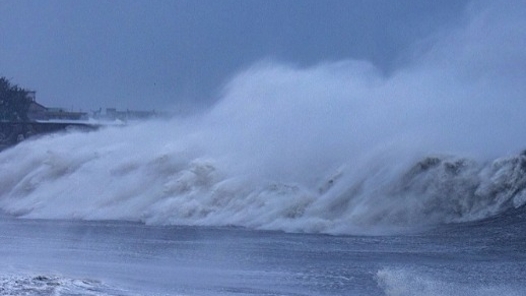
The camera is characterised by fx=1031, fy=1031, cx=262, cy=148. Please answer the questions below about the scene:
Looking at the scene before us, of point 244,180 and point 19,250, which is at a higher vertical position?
point 244,180

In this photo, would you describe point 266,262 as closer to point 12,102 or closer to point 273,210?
point 273,210

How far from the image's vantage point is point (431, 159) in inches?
955

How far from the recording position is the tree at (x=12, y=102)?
7775 centimetres

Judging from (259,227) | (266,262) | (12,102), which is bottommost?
(266,262)

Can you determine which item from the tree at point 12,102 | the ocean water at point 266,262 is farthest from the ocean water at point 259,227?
the tree at point 12,102

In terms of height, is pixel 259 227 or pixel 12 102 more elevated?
pixel 12 102

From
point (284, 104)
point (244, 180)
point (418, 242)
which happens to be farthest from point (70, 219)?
point (418, 242)

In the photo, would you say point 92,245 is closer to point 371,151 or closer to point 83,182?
point 371,151

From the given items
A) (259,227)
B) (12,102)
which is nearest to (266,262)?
(259,227)

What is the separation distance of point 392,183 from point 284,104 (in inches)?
369

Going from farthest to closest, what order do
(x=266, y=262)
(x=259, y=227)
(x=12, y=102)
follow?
(x=12, y=102) < (x=259, y=227) < (x=266, y=262)

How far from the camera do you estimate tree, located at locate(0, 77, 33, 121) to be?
77.8m

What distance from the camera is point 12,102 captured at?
78.5 m

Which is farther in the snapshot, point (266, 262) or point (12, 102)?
point (12, 102)
